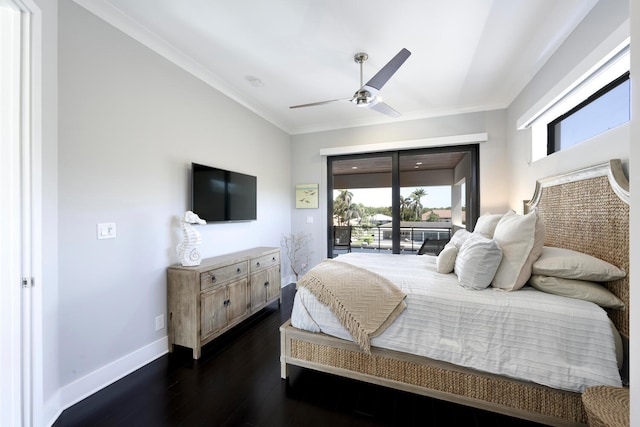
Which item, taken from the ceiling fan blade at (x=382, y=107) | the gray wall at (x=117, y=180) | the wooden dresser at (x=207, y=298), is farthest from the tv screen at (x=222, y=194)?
the ceiling fan blade at (x=382, y=107)

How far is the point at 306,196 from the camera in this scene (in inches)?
177

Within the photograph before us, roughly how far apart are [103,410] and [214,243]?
154cm

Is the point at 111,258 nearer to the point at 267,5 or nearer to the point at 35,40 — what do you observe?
the point at 35,40

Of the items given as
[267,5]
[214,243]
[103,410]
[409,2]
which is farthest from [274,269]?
[409,2]

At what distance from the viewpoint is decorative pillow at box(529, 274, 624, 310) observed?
1479 millimetres

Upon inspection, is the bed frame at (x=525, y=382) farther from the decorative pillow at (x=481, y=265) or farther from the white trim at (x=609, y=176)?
the decorative pillow at (x=481, y=265)

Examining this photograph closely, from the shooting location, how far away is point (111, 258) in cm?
192

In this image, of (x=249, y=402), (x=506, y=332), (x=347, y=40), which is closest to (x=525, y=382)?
(x=506, y=332)

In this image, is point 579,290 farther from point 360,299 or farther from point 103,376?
point 103,376

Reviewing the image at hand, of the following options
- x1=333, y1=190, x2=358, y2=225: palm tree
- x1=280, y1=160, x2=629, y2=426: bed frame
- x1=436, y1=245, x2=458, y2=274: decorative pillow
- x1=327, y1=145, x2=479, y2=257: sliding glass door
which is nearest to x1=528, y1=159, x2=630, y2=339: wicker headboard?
x1=280, y1=160, x2=629, y2=426: bed frame

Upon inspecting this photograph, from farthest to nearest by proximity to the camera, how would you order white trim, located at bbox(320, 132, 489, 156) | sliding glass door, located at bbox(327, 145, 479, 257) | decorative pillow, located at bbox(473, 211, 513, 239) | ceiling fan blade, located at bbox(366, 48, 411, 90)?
sliding glass door, located at bbox(327, 145, 479, 257)
white trim, located at bbox(320, 132, 489, 156)
decorative pillow, located at bbox(473, 211, 513, 239)
ceiling fan blade, located at bbox(366, 48, 411, 90)

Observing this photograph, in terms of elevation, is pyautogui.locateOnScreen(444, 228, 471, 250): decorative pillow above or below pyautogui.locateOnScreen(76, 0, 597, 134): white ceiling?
below

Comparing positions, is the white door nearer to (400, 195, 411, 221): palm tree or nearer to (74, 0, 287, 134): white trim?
(74, 0, 287, 134): white trim

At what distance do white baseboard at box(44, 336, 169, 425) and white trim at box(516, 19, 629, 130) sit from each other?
3.84 meters
